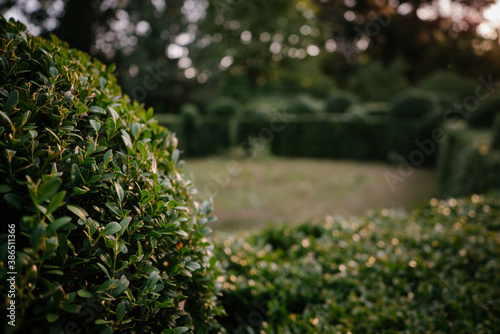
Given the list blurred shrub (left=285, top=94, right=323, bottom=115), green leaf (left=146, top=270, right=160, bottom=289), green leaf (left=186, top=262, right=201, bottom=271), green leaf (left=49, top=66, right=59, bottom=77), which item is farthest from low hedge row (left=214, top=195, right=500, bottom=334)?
blurred shrub (left=285, top=94, right=323, bottom=115)

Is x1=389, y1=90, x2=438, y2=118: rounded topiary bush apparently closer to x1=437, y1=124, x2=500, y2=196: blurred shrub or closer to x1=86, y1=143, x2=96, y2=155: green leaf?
x1=437, y1=124, x2=500, y2=196: blurred shrub

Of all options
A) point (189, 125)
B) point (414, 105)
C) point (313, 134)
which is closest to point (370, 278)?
point (313, 134)

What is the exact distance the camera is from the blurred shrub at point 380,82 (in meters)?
25.0

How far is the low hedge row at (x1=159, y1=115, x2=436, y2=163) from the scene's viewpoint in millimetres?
13562

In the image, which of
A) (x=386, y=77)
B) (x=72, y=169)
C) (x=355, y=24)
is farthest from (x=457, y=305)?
(x=355, y=24)

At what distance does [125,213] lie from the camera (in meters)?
1.23

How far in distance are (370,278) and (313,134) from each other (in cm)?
1237

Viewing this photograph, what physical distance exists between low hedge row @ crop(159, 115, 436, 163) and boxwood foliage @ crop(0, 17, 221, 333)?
1308cm

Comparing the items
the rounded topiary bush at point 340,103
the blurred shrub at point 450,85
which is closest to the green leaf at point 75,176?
the rounded topiary bush at point 340,103

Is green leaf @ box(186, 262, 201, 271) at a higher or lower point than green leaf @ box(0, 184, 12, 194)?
lower

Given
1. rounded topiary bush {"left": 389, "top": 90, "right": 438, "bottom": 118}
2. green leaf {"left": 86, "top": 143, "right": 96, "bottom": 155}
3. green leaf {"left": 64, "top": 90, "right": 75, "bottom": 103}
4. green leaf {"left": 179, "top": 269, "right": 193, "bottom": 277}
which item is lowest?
green leaf {"left": 179, "top": 269, "right": 193, "bottom": 277}

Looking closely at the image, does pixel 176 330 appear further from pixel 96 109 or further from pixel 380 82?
pixel 380 82

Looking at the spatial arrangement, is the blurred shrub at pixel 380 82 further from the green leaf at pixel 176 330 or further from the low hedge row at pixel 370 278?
the green leaf at pixel 176 330

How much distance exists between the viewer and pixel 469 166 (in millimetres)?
6172
